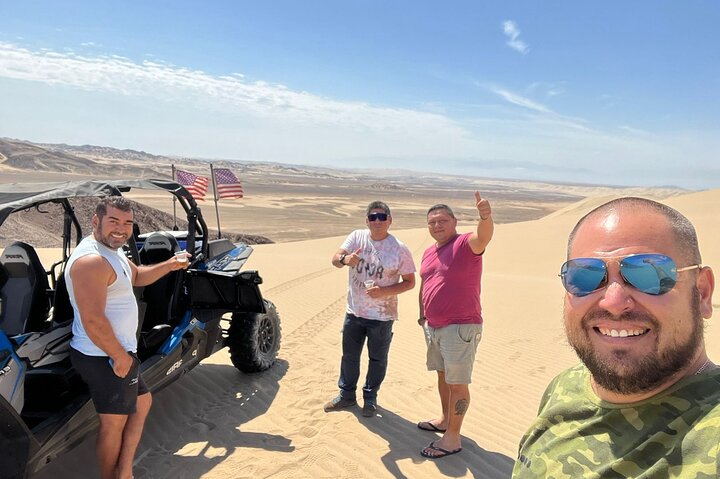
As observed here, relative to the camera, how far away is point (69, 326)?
339 centimetres

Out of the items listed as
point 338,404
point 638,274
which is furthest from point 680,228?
point 338,404

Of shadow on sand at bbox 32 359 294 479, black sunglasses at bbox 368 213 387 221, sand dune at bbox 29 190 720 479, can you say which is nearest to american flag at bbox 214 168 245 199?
sand dune at bbox 29 190 720 479

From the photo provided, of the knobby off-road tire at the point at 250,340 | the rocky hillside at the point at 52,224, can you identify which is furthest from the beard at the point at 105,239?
the rocky hillside at the point at 52,224

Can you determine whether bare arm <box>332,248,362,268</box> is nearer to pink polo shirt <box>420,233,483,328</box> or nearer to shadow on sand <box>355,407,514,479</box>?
pink polo shirt <box>420,233,483,328</box>

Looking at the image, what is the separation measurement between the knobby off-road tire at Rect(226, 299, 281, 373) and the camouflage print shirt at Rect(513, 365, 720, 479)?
152 inches

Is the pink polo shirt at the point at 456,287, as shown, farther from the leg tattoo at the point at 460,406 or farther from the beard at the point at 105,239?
the beard at the point at 105,239

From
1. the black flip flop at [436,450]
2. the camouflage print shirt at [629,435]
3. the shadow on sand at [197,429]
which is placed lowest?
the shadow on sand at [197,429]

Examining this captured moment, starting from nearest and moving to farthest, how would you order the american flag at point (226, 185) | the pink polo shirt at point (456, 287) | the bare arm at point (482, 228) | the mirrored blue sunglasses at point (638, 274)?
1. the mirrored blue sunglasses at point (638, 274)
2. the bare arm at point (482, 228)
3. the pink polo shirt at point (456, 287)
4. the american flag at point (226, 185)

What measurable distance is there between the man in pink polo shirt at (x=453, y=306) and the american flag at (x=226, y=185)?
9903 mm

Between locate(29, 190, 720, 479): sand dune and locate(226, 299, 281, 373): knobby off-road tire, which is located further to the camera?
locate(226, 299, 281, 373): knobby off-road tire

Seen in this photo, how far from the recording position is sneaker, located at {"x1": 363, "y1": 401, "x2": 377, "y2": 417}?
4.55 m

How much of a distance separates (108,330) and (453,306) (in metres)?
2.26

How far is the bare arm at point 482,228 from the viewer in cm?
341

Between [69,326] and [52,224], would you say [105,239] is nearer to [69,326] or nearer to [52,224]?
[69,326]
